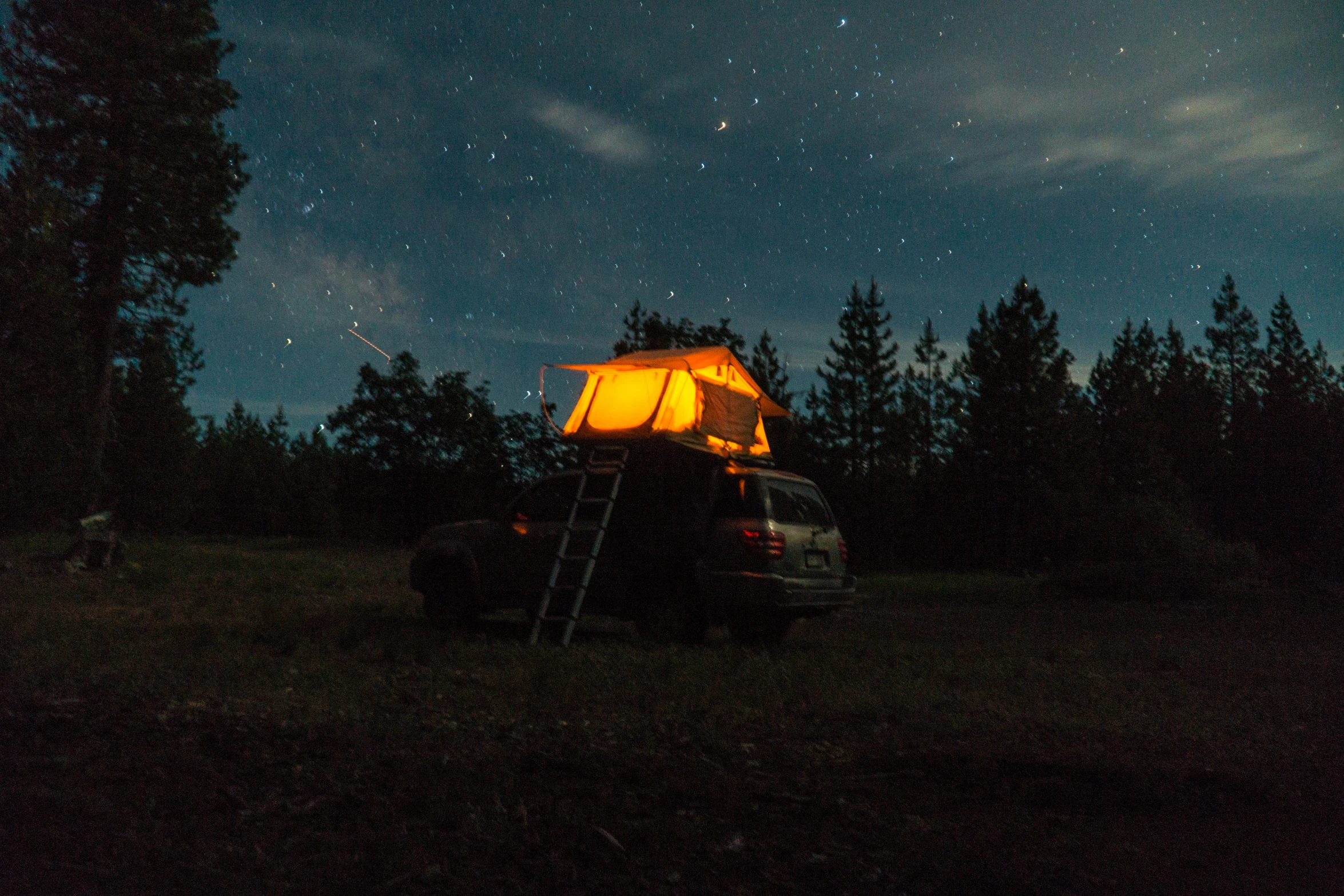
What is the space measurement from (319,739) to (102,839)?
1.67 m

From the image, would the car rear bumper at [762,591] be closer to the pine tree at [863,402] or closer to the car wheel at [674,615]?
the car wheel at [674,615]

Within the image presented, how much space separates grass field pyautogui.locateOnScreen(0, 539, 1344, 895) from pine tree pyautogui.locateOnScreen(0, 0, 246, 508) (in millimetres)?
16899

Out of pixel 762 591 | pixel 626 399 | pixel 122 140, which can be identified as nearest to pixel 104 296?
pixel 122 140

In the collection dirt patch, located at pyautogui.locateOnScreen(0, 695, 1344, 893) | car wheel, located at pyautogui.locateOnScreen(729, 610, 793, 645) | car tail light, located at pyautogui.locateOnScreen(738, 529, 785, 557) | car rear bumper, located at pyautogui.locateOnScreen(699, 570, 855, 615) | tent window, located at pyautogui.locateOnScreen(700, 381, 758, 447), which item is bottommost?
dirt patch, located at pyautogui.locateOnScreen(0, 695, 1344, 893)

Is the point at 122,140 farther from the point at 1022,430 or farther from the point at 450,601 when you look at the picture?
the point at 1022,430

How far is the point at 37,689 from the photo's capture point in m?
6.64

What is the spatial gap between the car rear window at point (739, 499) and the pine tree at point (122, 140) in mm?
18012

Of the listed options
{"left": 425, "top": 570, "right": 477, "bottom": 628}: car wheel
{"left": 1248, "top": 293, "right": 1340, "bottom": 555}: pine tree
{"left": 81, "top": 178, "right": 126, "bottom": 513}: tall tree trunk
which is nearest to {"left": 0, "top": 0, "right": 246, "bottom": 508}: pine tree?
{"left": 81, "top": 178, "right": 126, "bottom": 513}: tall tree trunk

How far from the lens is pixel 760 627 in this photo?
10109mm

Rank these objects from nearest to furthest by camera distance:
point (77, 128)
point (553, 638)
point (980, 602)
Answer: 1. point (553, 638)
2. point (980, 602)
3. point (77, 128)

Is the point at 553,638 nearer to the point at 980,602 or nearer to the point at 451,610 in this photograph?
the point at 451,610

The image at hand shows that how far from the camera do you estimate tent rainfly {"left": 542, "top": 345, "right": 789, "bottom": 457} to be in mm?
10336

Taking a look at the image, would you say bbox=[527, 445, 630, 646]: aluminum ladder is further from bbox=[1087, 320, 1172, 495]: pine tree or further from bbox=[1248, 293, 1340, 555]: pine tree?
bbox=[1087, 320, 1172, 495]: pine tree

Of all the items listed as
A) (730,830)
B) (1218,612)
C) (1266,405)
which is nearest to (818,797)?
(730,830)
